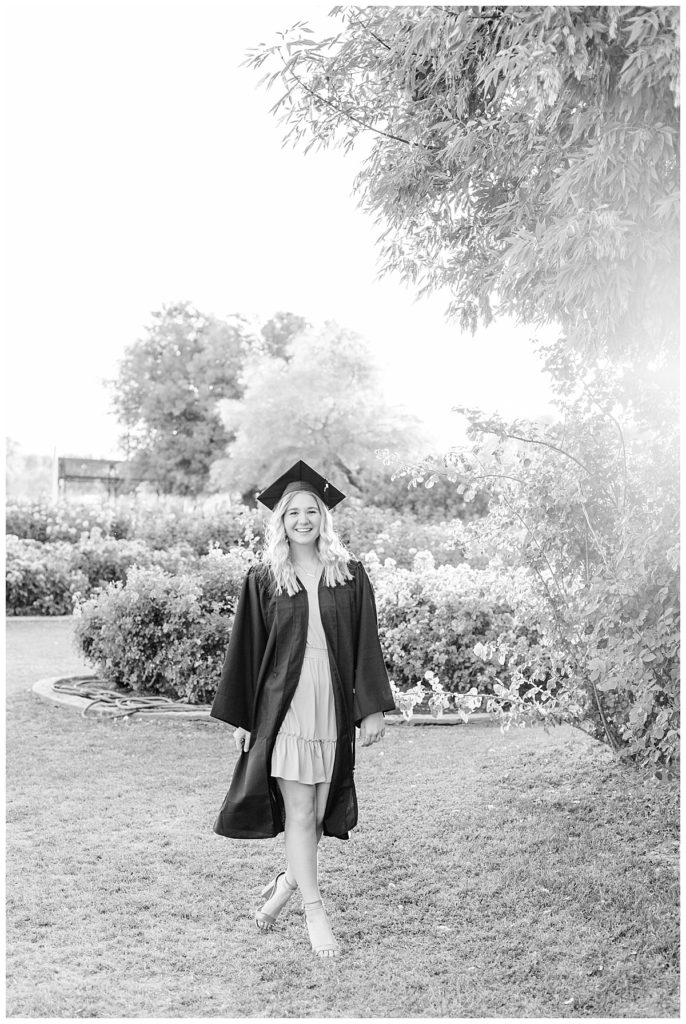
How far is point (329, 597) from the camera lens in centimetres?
331

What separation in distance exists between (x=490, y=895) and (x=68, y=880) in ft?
5.26

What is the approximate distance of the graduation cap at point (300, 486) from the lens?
11.2 feet

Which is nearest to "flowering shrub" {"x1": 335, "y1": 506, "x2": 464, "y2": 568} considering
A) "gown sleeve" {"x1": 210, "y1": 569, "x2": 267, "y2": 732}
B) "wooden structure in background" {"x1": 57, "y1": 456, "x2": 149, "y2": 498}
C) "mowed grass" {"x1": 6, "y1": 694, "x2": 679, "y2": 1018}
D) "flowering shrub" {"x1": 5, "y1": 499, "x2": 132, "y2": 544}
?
"flowering shrub" {"x1": 5, "y1": 499, "x2": 132, "y2": 544}

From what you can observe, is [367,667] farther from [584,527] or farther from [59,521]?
[59,521]

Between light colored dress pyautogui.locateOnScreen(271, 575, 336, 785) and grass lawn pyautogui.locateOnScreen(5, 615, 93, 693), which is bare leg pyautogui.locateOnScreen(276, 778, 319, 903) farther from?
grass lawn pyautogui.locateOnScreen(5, 615, 93, 693)

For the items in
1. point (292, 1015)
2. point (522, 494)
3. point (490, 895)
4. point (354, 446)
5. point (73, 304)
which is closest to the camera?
point (292, 1015)

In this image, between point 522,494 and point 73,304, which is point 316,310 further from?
point 522,494

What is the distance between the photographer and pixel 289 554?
3.38 m

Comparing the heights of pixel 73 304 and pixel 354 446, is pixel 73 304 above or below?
above

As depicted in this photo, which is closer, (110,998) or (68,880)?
(110,998)

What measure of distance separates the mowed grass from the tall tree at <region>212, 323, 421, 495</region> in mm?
14627

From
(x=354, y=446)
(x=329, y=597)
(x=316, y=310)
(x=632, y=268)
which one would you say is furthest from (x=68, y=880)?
(x=316, y=310)

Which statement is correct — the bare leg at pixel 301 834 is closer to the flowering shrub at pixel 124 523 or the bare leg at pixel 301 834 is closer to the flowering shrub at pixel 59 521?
the flowering shrub at pixel 124 523

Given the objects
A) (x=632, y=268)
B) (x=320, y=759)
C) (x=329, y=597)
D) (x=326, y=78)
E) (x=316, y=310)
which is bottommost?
(x=320, y=759)
